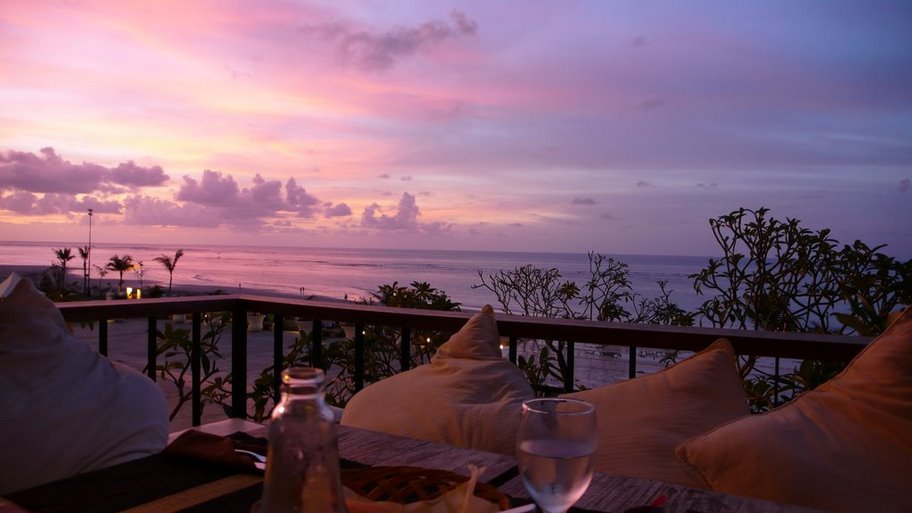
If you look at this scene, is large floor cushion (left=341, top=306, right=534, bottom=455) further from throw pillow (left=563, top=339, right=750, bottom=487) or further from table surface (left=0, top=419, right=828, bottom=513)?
table surface (left=0, top=419, right=828, bottom=513)

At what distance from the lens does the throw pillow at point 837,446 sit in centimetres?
117

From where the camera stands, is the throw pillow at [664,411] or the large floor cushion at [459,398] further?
the large floor cushion at [459,398]

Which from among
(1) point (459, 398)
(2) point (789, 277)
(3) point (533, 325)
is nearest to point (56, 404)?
(1) point (459, 398)

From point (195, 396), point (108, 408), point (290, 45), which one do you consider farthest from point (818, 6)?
point (108, 408)

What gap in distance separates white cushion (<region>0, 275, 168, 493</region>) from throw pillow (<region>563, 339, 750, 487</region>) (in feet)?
3.57

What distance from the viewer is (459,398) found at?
1690 mm

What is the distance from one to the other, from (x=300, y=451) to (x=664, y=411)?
110cm

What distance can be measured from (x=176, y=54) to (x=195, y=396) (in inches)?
154

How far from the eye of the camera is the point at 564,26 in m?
6.14

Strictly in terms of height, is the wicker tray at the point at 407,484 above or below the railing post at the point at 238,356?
above

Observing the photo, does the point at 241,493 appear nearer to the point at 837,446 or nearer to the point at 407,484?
the point at 407,484

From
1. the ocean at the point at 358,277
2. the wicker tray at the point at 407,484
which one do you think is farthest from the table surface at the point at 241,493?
the ocean at the point at 358,277

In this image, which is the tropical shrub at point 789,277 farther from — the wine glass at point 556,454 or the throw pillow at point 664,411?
the wine glass at point 556,454

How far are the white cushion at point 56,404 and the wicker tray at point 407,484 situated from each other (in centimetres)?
81
